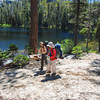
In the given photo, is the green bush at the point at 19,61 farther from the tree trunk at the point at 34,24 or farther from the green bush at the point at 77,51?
the green bush at the point at 77,51

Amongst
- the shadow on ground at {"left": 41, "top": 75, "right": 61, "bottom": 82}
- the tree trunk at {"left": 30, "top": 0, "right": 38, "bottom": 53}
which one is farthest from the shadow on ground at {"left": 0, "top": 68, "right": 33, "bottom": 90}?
the tree trunk at {"left": 30, "top": 0, "right": 38, "bottom": 53}

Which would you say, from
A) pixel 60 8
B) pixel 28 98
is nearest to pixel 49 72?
pixel 28 98

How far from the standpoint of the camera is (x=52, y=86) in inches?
167

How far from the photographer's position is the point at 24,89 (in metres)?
4.14

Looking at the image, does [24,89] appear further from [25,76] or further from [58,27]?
[58,27]

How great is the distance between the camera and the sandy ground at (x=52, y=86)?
3.67 meters

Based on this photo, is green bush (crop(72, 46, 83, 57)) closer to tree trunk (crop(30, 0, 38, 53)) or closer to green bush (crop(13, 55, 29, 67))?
tree trunk (crop(30, 0, 38, 53))

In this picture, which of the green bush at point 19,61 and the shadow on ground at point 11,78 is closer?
the shadow on ground at point 11,78

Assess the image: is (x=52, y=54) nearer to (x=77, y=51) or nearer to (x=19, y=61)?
(x=19, y=61)

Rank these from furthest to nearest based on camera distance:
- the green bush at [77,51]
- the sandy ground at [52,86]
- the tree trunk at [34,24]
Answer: the tree trunk at [34,24] → the green bush at [77,51] → the sandy ground at [52,86]

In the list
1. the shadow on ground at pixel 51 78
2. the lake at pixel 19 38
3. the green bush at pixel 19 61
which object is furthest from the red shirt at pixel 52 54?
the lake at pixel 19 38

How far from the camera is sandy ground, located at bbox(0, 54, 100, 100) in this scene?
12.1 feet

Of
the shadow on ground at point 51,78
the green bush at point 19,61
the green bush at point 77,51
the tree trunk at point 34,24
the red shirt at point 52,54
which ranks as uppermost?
the tree trunk at point 34,24

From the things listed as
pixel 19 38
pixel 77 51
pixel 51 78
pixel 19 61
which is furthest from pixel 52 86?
pixel 19 38
